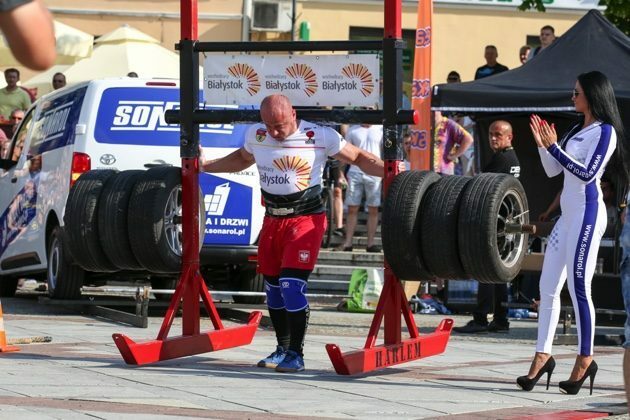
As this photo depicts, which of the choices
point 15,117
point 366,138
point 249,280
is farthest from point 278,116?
point 15,117

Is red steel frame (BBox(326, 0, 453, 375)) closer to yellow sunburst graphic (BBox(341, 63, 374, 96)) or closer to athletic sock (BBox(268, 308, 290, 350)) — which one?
yellow sunburst graphic (BBox(341, 63, 374, 96))

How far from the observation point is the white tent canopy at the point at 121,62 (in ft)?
75.8

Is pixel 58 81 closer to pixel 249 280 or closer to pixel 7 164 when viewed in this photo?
pixel 7 164

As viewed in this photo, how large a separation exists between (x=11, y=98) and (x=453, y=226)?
13522 mm

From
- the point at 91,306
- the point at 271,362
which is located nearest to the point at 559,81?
the point at 91,306

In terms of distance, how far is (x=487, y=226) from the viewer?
344 inches

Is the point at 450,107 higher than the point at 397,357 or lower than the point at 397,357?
higher

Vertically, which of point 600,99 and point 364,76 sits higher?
point 364,76

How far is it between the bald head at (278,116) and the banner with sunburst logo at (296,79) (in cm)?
45

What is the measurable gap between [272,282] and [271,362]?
53cm

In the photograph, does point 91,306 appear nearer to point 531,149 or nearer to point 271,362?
point 271,362

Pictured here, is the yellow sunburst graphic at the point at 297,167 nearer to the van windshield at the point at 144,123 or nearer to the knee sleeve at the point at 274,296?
the knee sleeve at the point at 274,296

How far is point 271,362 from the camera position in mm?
9562

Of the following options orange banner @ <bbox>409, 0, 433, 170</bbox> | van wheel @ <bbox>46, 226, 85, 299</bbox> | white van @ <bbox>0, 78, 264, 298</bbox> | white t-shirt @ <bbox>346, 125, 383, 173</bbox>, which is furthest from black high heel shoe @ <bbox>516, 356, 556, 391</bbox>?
white t-shirt @ <bbox>346, 125, 383, 173</bbox>
